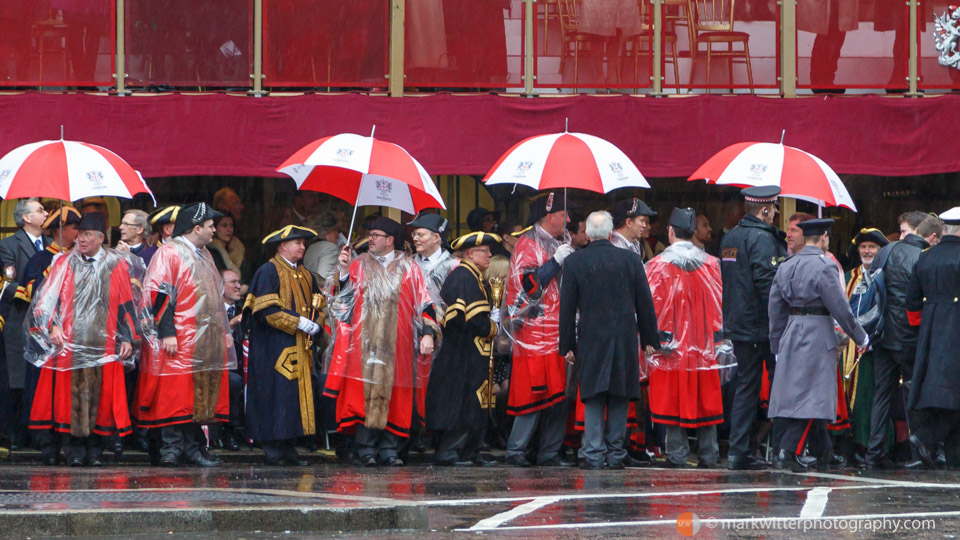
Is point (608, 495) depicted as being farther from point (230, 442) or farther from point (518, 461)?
point (230, 442)

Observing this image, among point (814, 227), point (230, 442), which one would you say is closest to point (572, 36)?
point (814, 227)

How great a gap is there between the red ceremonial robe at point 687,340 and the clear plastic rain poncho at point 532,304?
2.75ft

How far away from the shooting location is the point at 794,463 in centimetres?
1127

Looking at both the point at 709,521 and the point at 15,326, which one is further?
the point at 15,326

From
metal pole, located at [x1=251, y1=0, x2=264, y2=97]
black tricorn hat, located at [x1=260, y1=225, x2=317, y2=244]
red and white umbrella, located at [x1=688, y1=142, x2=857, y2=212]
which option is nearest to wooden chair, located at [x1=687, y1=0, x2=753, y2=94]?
red and white umbrella, located at [x1=688, y1=142, x2=857, y2=212]

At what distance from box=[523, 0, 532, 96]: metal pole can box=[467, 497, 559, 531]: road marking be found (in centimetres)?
691

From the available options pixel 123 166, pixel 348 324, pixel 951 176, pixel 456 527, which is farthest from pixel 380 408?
pixel 951 176

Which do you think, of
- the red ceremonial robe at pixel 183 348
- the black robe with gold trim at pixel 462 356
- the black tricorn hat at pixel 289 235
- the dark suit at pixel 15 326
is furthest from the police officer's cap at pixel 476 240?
the dark suit at pixel 15 326

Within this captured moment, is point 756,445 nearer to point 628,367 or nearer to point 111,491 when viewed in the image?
point 628,367

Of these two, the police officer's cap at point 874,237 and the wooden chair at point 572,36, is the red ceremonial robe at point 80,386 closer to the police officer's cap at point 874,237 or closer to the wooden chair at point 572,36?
the wooden chair at point 572,36

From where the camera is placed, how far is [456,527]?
8.03 m

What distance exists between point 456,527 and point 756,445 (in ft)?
17.8

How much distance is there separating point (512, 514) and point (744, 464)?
370 cm

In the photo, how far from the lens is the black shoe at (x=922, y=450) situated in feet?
39.5
